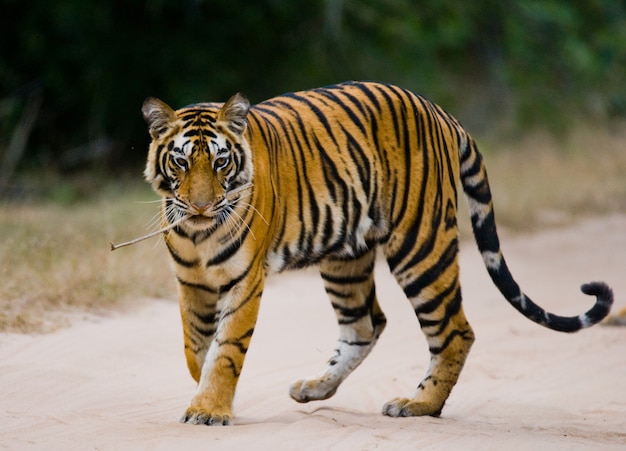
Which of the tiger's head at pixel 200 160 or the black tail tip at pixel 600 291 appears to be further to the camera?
the black tail tip at pixel 600 291

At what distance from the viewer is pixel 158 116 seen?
487cm

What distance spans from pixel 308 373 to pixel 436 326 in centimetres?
130

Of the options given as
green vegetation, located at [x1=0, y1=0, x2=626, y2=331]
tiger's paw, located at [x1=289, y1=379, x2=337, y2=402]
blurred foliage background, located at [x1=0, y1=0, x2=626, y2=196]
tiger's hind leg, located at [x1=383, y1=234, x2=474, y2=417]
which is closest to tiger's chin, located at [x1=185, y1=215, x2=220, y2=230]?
tiger's hind leg, located at [x1=383, y1=234, x2=474, y2=417]

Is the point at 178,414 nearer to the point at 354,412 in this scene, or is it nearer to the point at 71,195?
the point at 354,412

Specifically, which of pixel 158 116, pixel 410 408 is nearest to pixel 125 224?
pixel 158 116

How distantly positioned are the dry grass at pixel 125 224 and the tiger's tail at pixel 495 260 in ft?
8.38

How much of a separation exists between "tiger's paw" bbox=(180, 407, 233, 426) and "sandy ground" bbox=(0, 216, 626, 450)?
0.07 meters

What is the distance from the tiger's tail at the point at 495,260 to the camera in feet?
17.5

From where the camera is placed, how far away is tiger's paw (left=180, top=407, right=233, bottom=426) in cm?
466

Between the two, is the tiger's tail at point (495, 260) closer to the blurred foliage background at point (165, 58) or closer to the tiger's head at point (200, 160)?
the tiger's head at point (200, 160)

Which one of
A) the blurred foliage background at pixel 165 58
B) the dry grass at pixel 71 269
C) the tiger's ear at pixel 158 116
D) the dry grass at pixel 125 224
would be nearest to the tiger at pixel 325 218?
the tiger's ear at pixel 158 116

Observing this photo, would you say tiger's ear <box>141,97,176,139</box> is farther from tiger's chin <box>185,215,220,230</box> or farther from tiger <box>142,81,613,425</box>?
tiger's chin <box>185,215,220,230</box>

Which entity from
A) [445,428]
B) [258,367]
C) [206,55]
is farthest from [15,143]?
[445,428]

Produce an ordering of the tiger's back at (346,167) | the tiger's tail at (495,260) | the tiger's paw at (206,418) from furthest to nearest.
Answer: the tiger's tail at (495,260) < the tiger's back at (346,167) < the tiger's paw at (206,418)
